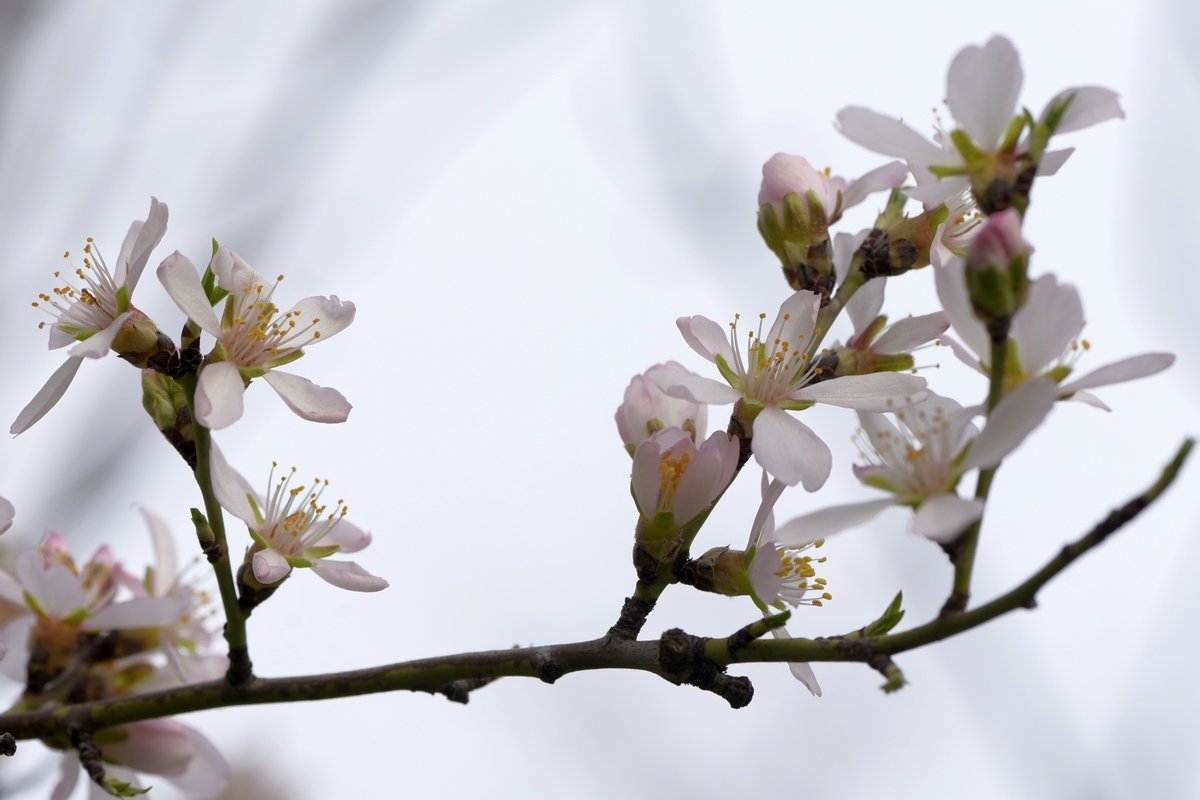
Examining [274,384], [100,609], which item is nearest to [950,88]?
[274,384]

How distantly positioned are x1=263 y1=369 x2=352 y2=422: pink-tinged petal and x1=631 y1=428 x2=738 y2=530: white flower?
1.05ft

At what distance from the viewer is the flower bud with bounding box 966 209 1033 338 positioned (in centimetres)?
92

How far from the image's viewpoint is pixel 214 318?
1.33m

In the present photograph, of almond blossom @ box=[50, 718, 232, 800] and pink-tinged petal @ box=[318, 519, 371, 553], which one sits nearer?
pink-tinged petal @ box=[318, 519, 371, 553]

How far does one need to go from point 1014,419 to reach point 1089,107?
33cm

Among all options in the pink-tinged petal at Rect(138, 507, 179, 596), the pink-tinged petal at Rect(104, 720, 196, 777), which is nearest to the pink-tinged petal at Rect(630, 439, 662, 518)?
the pink-tinged petal at Rect(104, 720, 196, 777)

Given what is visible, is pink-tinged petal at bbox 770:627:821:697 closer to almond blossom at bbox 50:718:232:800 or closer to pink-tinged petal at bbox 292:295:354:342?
pink-tinged petal at bbox 292:295:354:342

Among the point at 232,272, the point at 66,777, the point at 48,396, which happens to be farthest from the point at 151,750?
the point at 232,272

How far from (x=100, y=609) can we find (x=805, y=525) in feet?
3.47

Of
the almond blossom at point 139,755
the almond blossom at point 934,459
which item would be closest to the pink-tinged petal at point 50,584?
the almond blossom at point 139,755

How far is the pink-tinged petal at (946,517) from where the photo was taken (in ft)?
2.99

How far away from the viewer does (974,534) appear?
95 centimetres

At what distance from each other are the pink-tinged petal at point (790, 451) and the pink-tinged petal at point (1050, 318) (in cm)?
25

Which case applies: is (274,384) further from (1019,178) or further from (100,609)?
(1019,178)
